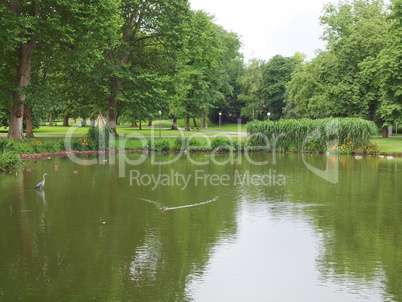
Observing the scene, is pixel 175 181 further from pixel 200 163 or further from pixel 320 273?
pixel 320 273

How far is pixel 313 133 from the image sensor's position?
35.4 meters

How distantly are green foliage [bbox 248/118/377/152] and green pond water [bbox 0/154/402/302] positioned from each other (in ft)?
52.2

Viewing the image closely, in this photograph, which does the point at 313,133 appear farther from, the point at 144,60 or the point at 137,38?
the point at 137,38

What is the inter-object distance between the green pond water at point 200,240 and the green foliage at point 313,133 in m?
Answer: 15.9

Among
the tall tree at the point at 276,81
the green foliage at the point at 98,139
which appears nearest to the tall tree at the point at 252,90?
the tall tree at the point at 276,81

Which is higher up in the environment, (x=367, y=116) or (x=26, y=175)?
(x=367, y=116)

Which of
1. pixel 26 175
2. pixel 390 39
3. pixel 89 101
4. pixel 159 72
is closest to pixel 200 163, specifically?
pixel 26 175

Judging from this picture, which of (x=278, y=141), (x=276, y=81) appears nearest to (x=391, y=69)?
(x=278, y=141)

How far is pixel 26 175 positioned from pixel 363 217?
14.3m

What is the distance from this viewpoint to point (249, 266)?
26.8 ft

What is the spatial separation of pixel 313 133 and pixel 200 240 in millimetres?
27207

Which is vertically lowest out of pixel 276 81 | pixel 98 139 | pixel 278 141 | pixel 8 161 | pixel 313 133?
pixel 8 161

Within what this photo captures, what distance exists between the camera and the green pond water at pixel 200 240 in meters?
7.09

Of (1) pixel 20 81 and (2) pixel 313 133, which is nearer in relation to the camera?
(1) pixel 20 81
